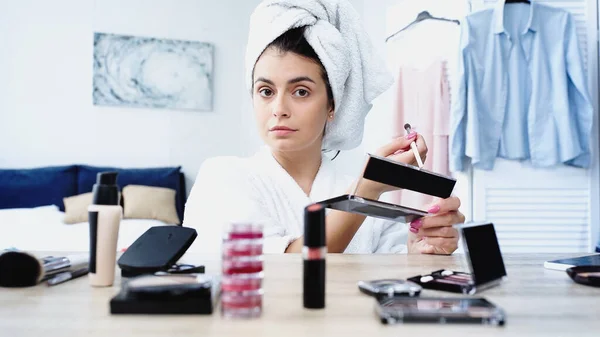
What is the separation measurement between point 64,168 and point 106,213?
3.03 m

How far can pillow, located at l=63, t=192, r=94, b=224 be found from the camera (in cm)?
293

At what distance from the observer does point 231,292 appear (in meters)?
0.48

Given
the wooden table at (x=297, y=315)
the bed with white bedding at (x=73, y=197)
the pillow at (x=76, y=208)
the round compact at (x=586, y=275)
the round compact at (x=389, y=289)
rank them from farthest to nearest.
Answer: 1. the pillow at (x=76, y=208)
2. the bed with white bedding at (x=73, y=197)
3. the round compact at (x=586, y=275)
4. the round compact at (x=389, y=289)
5. the wooden table at (x=297, y=315)

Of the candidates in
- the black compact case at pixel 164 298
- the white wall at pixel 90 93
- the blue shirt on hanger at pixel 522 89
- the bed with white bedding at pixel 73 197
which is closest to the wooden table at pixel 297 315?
the black compact case at pixel 164 298

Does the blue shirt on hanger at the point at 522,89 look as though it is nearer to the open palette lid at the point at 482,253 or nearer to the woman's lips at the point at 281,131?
the woman's lips at the point at 281,131

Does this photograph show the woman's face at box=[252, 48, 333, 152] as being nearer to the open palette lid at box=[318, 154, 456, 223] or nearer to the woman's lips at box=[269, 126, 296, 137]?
the woman's lips at box=[269, 126, 296, 137]

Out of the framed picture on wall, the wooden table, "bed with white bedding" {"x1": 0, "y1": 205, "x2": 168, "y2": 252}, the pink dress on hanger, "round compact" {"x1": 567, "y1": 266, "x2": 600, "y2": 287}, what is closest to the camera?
the wooden table

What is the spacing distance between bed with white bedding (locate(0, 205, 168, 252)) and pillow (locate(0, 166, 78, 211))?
0.26m

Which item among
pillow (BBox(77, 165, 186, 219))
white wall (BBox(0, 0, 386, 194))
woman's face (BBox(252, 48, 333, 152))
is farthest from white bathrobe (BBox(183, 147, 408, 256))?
pillow (BBox(77, 165, 186, 219))

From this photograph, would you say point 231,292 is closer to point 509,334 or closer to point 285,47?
point 509,334

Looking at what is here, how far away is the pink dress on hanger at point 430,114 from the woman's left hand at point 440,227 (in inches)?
59.6

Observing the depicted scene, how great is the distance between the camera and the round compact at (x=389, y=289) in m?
0.55

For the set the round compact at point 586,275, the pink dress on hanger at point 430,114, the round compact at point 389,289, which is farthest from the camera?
the pink dress on hanger at point 430,114

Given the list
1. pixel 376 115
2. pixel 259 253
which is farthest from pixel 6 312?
pixel 376 115
